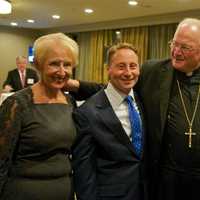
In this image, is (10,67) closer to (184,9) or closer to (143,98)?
(184,9)

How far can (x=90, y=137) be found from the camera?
1938 millimetres

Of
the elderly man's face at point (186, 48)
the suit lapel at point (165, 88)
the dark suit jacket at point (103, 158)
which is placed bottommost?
the dark suit jacket at point (103, 158)

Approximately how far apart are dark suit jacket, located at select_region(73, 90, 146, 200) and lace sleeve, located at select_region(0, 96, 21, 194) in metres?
0.32

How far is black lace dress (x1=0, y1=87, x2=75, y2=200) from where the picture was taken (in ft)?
5.94

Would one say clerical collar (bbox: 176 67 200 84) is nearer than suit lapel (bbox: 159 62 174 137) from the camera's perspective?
No

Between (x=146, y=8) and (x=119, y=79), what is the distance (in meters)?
6.61

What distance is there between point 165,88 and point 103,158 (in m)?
0.59

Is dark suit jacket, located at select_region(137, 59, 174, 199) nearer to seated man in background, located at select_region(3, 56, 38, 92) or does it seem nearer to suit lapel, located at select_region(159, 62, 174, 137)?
suit lapel, located at select_region(159, 62, 174, 137)

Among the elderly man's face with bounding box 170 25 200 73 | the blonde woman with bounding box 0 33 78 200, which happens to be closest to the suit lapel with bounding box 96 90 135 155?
the blonde woman with bounding box 0 33 78 200

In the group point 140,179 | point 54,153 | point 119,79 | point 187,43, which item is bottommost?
point 140,179

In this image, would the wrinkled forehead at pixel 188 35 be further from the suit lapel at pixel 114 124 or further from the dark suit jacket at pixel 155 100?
the suit lapel at pixel 114 124

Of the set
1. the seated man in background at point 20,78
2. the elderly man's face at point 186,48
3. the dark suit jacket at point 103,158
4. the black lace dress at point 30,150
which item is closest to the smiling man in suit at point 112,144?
the dark suit jacket at point 103,158

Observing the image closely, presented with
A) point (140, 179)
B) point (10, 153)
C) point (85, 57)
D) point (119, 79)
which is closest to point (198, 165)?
point (140, 179)

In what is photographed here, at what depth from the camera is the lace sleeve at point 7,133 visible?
1.80 meters
